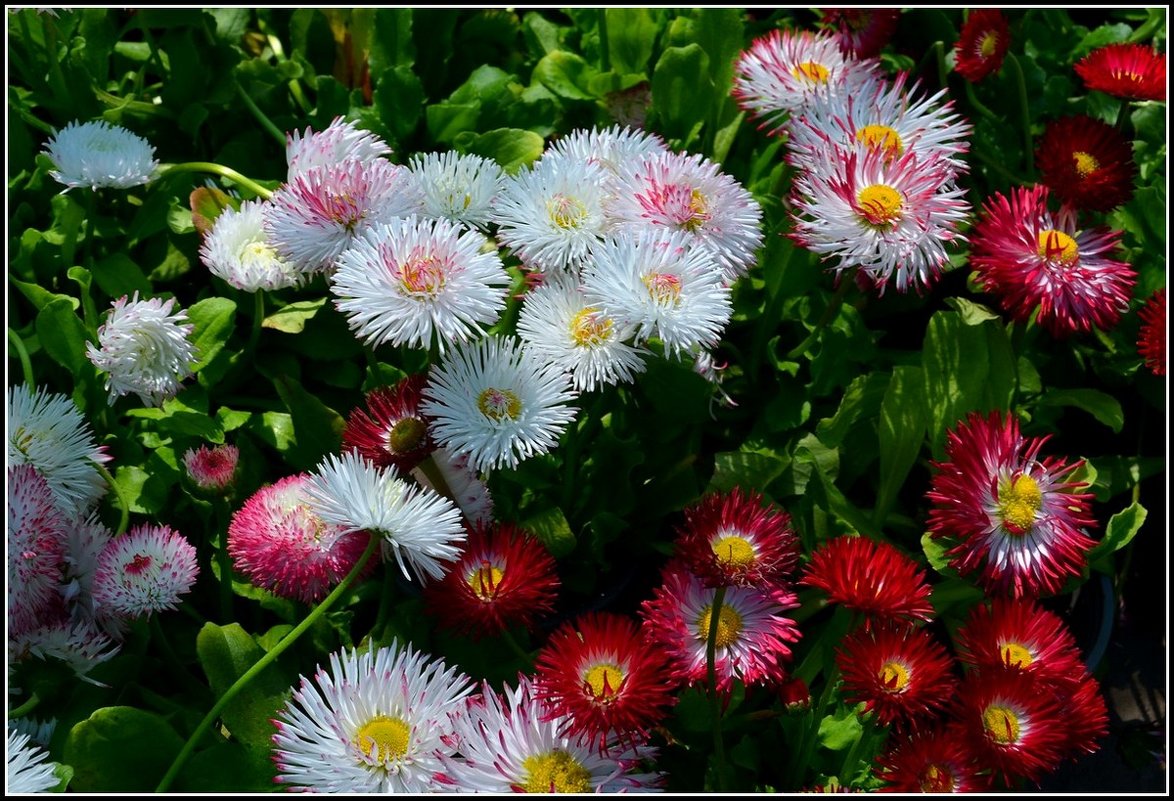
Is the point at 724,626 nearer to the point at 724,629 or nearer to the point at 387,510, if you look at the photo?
the point at 724,629

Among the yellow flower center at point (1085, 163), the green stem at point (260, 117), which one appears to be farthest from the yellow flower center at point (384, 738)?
the yellow flower center at point (1085, 163)

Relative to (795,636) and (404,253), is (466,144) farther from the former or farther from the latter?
(795,636)

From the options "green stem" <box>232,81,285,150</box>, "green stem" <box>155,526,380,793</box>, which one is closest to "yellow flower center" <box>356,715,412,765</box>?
"green stem" <box>155,526,380,793</box>

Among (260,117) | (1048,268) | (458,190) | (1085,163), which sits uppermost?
(1085,163)

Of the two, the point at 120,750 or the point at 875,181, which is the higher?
the point at 875,181

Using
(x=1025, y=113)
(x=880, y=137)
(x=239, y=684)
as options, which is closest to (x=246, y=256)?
(x=239, y=684)

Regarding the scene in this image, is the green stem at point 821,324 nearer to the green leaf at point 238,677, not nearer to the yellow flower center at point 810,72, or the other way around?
the yellow flower center at point 810,72
